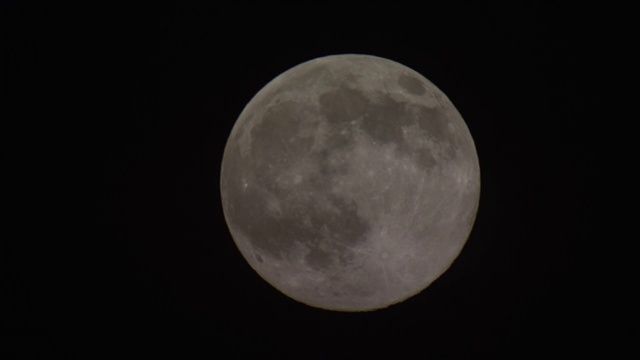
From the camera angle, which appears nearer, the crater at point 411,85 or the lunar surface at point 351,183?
the lunar surface at point 351,183

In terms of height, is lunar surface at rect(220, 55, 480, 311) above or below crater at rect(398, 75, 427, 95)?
below

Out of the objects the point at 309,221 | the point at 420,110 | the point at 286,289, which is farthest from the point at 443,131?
the point at 286,289

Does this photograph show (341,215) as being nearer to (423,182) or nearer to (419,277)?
(423,182)

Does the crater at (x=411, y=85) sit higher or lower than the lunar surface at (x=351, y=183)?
higher

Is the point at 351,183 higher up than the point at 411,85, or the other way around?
the point at 411,85

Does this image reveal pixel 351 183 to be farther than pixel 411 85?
No
